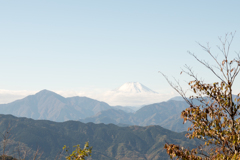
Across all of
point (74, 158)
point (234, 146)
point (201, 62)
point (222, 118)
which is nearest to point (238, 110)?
point (222, 118)

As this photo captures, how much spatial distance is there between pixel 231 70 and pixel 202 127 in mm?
3987

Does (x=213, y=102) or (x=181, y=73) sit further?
(x=181, y=73)

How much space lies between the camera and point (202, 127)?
50.1ft

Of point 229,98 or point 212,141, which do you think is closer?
point 229,98

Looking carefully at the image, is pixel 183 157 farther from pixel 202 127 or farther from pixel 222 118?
pixel 222 118

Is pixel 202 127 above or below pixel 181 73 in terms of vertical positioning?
below

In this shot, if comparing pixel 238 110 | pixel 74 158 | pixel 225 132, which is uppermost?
pixel 238 110

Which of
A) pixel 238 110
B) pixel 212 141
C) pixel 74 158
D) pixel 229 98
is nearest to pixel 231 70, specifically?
pixel 229 98

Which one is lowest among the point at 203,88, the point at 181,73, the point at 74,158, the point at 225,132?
the point at 74,158

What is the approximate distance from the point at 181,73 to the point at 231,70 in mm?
3212

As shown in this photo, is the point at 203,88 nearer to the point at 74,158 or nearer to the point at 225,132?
the point at 225,132

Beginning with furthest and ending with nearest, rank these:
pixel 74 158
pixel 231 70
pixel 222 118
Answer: pixel 74 158 < pixel 222 118 < pixel 231 70

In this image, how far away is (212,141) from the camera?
1633cm

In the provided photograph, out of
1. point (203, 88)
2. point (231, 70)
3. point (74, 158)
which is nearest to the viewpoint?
point (231, 70)
